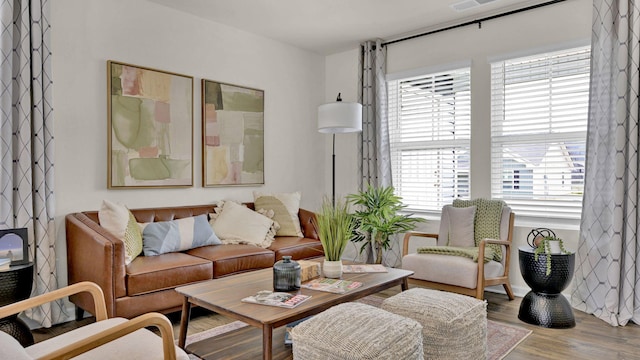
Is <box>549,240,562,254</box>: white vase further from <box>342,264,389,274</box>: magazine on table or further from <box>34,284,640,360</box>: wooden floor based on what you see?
<box>342,264,389,274</box>: magazine on table

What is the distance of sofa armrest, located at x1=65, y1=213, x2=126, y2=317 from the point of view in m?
2.76

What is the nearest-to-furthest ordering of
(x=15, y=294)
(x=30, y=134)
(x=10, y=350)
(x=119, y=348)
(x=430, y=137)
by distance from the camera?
(x=10, y=350) < (x=119, y=348) < (x=15, y=294) < (x=30, y=134) < (x=430, y=137)

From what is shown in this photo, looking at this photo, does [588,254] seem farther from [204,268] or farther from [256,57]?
[256,57]

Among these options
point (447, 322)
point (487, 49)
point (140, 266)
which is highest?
point (487, 49)

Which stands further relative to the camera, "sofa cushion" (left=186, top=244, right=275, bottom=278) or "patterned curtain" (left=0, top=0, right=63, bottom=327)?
"sofa cushion" (left=186, top=244, right=275, bottom=278)

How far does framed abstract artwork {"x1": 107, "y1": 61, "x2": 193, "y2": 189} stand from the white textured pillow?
2435 millimetres

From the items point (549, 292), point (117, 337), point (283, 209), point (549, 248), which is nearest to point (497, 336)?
point (549, 292)

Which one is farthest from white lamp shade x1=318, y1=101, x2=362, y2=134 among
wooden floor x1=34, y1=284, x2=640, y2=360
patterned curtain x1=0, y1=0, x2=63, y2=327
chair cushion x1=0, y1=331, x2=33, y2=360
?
chair cushion x1=0, y1=331, x2=33, y2=360

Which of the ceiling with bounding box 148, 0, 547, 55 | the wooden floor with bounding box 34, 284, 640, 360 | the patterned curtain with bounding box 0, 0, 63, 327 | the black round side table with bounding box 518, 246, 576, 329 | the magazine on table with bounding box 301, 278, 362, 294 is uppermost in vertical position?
the ceiling with bounding box 148, 0, 547, 55

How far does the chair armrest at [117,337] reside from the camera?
1386 mm

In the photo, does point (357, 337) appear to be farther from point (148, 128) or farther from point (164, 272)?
point (148, 128)

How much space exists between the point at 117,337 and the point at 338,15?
11.4ft

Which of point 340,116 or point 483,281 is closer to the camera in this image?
point 483,281

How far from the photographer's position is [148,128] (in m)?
3.75
